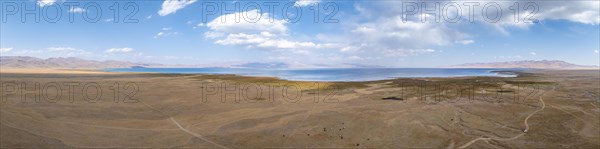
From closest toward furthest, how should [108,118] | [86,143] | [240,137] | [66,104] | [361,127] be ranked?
[86,143], [240,137], [361,127], [108,118], [66,104]

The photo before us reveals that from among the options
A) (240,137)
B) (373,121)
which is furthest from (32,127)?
(373,121)

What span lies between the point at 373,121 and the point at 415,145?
16.6 feet

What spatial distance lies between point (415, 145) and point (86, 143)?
15.0 meters

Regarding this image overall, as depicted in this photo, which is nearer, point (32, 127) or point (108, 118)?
point (32, 127)

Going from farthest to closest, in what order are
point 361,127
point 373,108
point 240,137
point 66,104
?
1. point 373,108
2. point 66,104
3. point 361,127
4. point 240,137

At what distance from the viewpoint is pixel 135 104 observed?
85.1 feet

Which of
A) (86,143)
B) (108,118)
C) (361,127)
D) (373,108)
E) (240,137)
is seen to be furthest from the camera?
(373,108)

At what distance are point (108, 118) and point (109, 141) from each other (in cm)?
565

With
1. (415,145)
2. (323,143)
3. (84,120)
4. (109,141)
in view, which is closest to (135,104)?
(84,120)

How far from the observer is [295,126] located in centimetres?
1928

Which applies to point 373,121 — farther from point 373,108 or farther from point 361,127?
point 373,108

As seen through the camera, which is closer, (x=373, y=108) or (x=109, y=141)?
(x=109, y=141)

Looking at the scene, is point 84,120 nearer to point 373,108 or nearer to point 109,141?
point 109,141

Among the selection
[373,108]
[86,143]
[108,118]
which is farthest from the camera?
[373,108]
